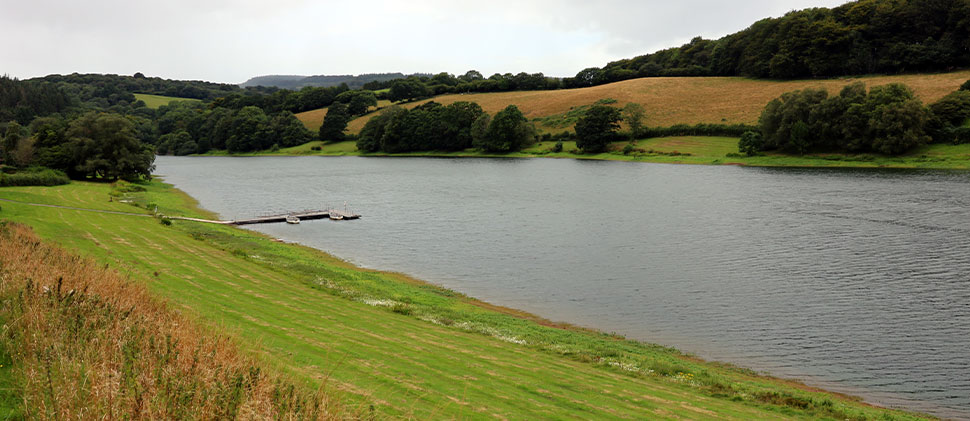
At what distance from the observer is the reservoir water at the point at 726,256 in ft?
70.2

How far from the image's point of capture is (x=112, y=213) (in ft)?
138

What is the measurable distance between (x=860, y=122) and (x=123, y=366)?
3676 inches

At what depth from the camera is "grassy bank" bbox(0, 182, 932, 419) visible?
41.4 feet

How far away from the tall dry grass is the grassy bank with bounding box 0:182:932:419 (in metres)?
1.85

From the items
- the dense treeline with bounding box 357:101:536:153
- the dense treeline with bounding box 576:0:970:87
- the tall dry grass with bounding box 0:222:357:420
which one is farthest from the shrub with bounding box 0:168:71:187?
the dense treeline with bounding box 576:0:970:87

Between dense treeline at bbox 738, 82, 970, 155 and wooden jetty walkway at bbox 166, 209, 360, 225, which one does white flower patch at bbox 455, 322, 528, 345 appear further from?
dense treeline at bbox 738, 82, 970, 155

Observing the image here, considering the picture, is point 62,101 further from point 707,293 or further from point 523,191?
point 707,293

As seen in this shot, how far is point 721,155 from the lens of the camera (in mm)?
94625

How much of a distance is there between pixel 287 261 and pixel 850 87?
89967 mm

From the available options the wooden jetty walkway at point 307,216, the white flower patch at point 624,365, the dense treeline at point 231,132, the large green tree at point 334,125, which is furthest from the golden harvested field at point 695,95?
the white flower patch at point 624,365

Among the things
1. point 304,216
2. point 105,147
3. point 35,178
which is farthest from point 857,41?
point 35,178

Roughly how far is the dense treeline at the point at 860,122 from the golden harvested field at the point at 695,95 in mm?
11579

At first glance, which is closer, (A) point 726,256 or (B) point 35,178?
(A) point 726,256

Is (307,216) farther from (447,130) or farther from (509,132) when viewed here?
(447,130)
